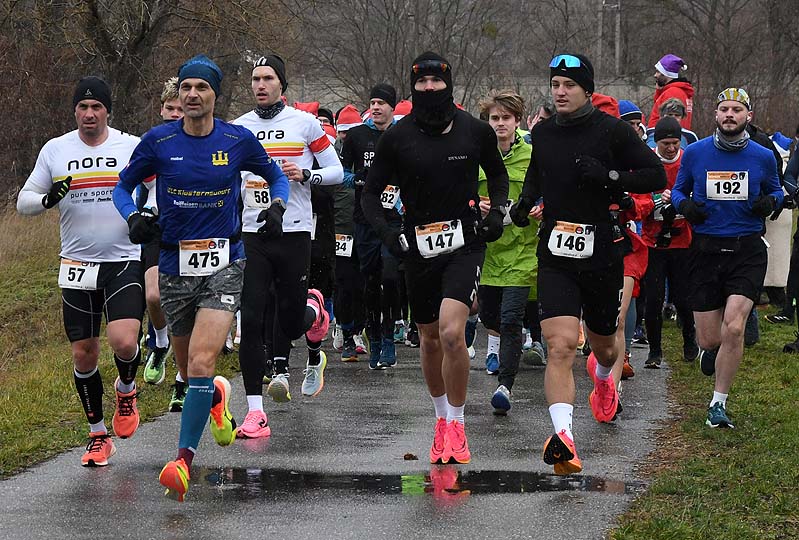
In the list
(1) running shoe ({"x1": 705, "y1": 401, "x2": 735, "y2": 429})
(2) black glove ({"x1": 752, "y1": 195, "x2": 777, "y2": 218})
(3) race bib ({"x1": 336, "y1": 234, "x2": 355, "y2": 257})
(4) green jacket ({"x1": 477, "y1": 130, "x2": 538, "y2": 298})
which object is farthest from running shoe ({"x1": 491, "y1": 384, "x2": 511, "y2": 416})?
(3) race bib ({"x1": 336, "y1": 234, "x2": 355, "y2": 257})

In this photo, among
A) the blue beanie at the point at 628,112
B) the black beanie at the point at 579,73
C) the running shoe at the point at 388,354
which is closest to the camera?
the black beanie at the point at 579,73

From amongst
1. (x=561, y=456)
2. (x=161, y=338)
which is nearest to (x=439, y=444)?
(x=561, y=456)

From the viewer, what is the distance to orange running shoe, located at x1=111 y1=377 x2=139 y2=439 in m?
8.07

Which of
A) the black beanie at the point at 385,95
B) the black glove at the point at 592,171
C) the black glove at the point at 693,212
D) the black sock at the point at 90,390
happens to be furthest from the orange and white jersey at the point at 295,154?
the black beanie at the point at 385,95

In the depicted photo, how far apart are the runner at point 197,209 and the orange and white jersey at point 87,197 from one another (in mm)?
703

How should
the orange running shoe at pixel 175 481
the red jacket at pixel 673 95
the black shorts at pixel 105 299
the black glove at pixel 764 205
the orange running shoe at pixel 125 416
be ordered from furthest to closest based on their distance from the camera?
1. the red jacket at pixel 673 95
2. the black glove at pixel 764 205
3. the orange running shoe at pixel 125 416
4. the black shorts at pixel 105 299
5. the orange running shoe at pixel 175 481

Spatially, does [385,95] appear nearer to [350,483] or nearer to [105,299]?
[105,299]

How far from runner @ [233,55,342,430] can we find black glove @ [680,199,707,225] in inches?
93.8

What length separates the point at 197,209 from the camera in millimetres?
7055

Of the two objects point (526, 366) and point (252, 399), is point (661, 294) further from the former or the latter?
point (252, 399)

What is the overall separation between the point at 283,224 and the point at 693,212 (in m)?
2.81

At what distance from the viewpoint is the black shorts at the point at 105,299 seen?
25.7 ft

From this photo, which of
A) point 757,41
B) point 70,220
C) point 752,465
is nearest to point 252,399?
point 70,220

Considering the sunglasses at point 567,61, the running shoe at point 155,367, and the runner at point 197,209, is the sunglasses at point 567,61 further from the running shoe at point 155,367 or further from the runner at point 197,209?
the running shoe at point 155,367
